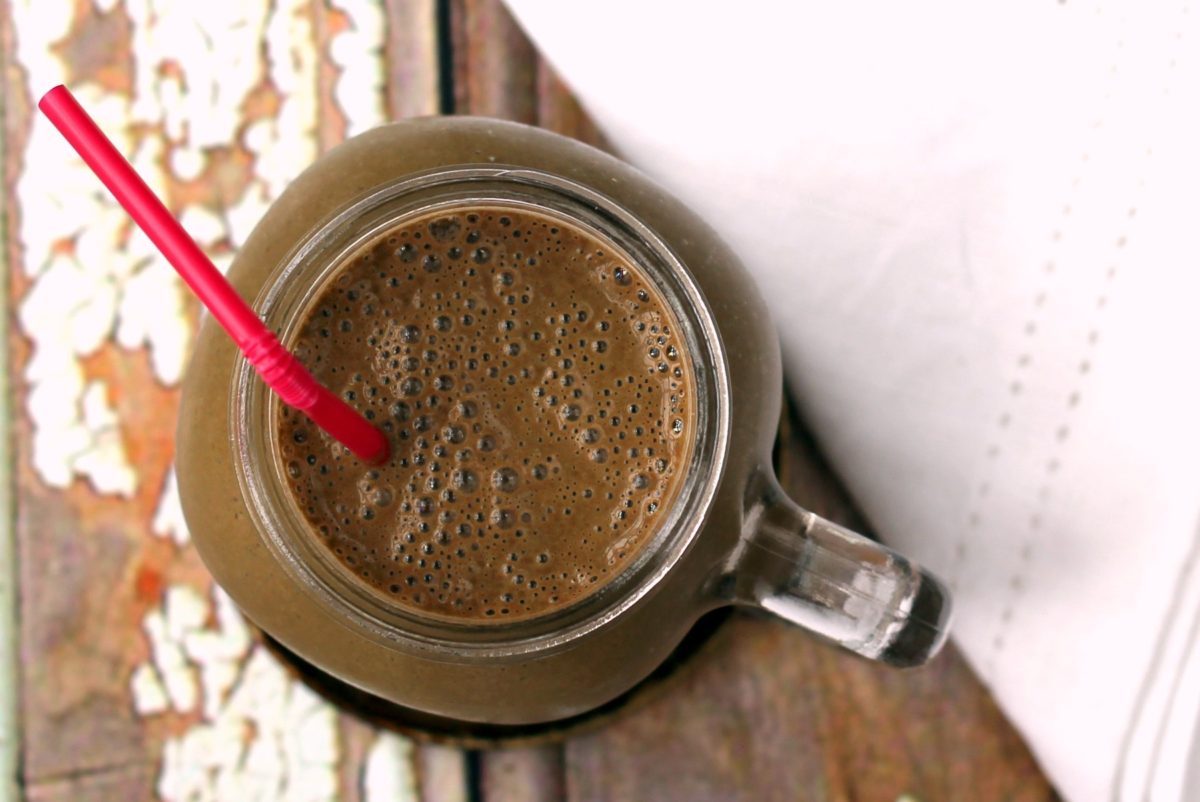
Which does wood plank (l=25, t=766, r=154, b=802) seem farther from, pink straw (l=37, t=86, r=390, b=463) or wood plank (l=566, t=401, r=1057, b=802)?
pink straw (l=37, t=86, r=390, b=463)

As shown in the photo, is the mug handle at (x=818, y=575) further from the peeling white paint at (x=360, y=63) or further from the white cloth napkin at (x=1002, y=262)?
the peeling white paint at (x=360, y=63)

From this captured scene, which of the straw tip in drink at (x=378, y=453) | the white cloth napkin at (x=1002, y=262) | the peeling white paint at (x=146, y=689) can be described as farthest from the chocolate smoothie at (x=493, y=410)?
the peeling white paint at (x=146, y=689)

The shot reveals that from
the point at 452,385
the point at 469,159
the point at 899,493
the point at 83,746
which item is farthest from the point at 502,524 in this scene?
the point at 83,746

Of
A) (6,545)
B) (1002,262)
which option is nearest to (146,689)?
(6,545)

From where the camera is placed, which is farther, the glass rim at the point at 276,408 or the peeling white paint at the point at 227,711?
the peeling white paint at the point at 227,711

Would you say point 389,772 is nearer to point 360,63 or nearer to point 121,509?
point 121,509

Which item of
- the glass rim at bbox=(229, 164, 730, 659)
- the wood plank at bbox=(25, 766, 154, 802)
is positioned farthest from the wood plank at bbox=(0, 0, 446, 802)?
the glass rim at bbox=(229, 164, 730, 659)

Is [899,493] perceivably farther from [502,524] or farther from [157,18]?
[157,18]
